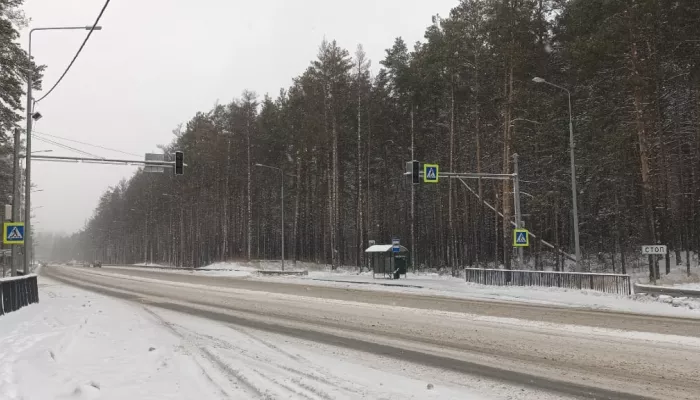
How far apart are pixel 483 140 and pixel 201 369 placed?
31.8m

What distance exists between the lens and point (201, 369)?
7.91 metres

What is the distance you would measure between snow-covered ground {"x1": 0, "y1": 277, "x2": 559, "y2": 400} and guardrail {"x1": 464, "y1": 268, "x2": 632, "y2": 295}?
14.6m

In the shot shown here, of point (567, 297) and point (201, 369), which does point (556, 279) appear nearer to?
point (567, 297)

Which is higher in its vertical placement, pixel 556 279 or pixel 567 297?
pixel 556 279

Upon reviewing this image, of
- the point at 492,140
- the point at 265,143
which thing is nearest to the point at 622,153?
the point at 492,140

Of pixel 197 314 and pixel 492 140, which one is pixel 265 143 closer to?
pixel 492 140

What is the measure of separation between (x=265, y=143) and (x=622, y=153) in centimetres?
A: 3945

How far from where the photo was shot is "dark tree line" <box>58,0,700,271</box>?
25.4 metres

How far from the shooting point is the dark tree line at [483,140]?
25.4 meters

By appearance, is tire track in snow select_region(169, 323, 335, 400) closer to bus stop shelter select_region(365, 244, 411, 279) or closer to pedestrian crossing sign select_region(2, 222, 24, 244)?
pedestrian crossing sign select_region(2, 222, 24, 244)

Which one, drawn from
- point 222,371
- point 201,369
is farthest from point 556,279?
point 201,369

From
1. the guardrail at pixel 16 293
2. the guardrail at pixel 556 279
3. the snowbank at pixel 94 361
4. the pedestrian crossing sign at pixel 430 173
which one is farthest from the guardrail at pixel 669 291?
the guardrail at pixel 16 293

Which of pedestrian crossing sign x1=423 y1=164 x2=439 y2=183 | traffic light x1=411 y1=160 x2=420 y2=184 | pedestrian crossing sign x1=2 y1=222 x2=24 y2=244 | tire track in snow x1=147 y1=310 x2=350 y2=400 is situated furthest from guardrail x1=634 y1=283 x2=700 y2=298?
pedestrian crossing sign x1=2 y1=222 x2=24 y2=244

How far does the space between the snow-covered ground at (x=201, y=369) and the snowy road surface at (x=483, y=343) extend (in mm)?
71
